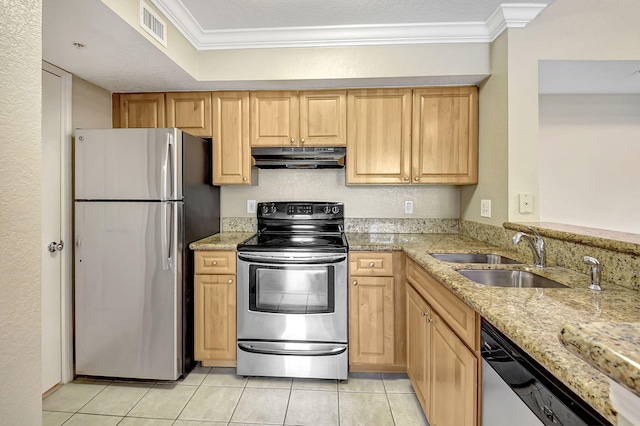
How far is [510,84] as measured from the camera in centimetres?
201

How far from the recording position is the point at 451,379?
1.35 m

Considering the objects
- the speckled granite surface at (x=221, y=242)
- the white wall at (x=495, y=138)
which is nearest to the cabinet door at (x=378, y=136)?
the white wall at (x=495, y=138)

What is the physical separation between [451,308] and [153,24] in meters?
2.18

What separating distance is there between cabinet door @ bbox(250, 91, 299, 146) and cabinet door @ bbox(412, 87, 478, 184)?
3.15 feet

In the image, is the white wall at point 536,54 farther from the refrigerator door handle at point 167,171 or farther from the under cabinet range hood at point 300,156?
the refrigerator door handle at point 167,171

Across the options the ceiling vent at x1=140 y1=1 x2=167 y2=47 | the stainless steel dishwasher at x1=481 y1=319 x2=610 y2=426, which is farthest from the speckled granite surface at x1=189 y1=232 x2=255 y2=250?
the stainless steel dishwasher at x1=481 y1=319 x2=610 y2=426

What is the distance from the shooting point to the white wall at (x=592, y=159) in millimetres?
2688

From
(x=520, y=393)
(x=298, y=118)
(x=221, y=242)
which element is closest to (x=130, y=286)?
(x=221, y=242)

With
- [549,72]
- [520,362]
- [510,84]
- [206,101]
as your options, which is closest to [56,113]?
[206,101]

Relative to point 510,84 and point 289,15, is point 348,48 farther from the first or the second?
point 510,84

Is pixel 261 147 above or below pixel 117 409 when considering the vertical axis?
above

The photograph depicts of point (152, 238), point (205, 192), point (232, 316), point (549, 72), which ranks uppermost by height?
point (549, 72)

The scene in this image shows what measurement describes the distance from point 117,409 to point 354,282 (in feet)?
5.43

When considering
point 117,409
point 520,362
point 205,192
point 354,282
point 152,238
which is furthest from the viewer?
point 205,192
